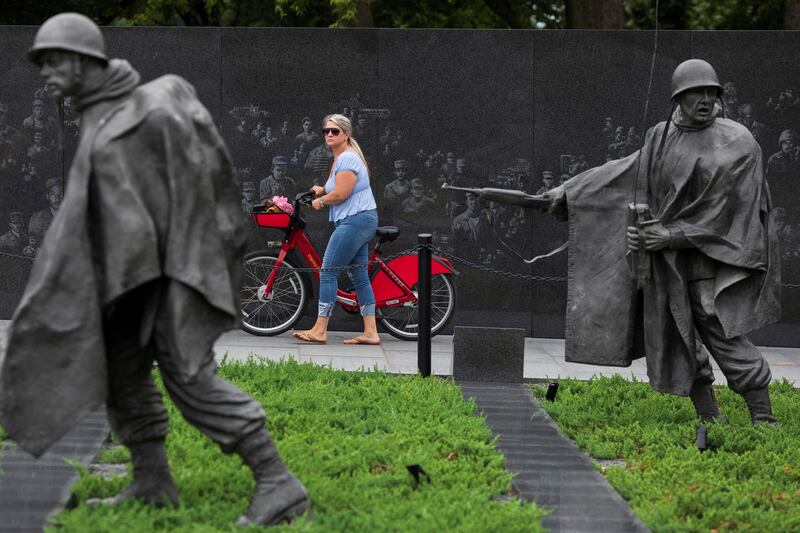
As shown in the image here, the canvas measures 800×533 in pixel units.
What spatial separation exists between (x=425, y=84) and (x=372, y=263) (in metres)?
2.12

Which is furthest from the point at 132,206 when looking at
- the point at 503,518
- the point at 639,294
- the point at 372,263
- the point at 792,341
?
the point at 792,341

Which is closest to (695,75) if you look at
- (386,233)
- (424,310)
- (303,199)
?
(424,310)

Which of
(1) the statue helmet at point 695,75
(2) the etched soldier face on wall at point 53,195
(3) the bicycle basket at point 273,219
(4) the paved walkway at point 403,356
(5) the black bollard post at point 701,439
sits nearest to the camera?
(5) the black bollard post at point 701,439

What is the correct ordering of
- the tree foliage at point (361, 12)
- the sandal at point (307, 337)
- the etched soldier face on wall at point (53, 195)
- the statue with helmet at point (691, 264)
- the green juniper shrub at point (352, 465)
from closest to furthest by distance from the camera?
the green juniper shrub at point (352, 465), the statue with helmet at point (691, 264), the sandal at point (307, 337), the etched soldier face on wall at point (53, 195), the tree foliage at point (361, 12)

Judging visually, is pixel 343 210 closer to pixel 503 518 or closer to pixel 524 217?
pixel 524 217

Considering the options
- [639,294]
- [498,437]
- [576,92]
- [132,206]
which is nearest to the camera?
[132,206]

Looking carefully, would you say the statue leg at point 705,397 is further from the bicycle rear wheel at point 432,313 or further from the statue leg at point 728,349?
the bicycle rear wheel at point 432,313

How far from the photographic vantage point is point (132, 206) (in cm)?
506

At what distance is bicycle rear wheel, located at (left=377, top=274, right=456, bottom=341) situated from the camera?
1193cm

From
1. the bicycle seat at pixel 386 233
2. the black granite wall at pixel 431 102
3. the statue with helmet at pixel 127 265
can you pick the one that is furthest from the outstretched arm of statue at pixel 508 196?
the black granite wall at pixel 431 102

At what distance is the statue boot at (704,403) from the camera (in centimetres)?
820

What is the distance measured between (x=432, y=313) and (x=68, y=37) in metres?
7.27

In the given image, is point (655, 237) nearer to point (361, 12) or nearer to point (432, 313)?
point (432, 313)

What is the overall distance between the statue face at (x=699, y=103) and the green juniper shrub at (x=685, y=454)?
1765mm
